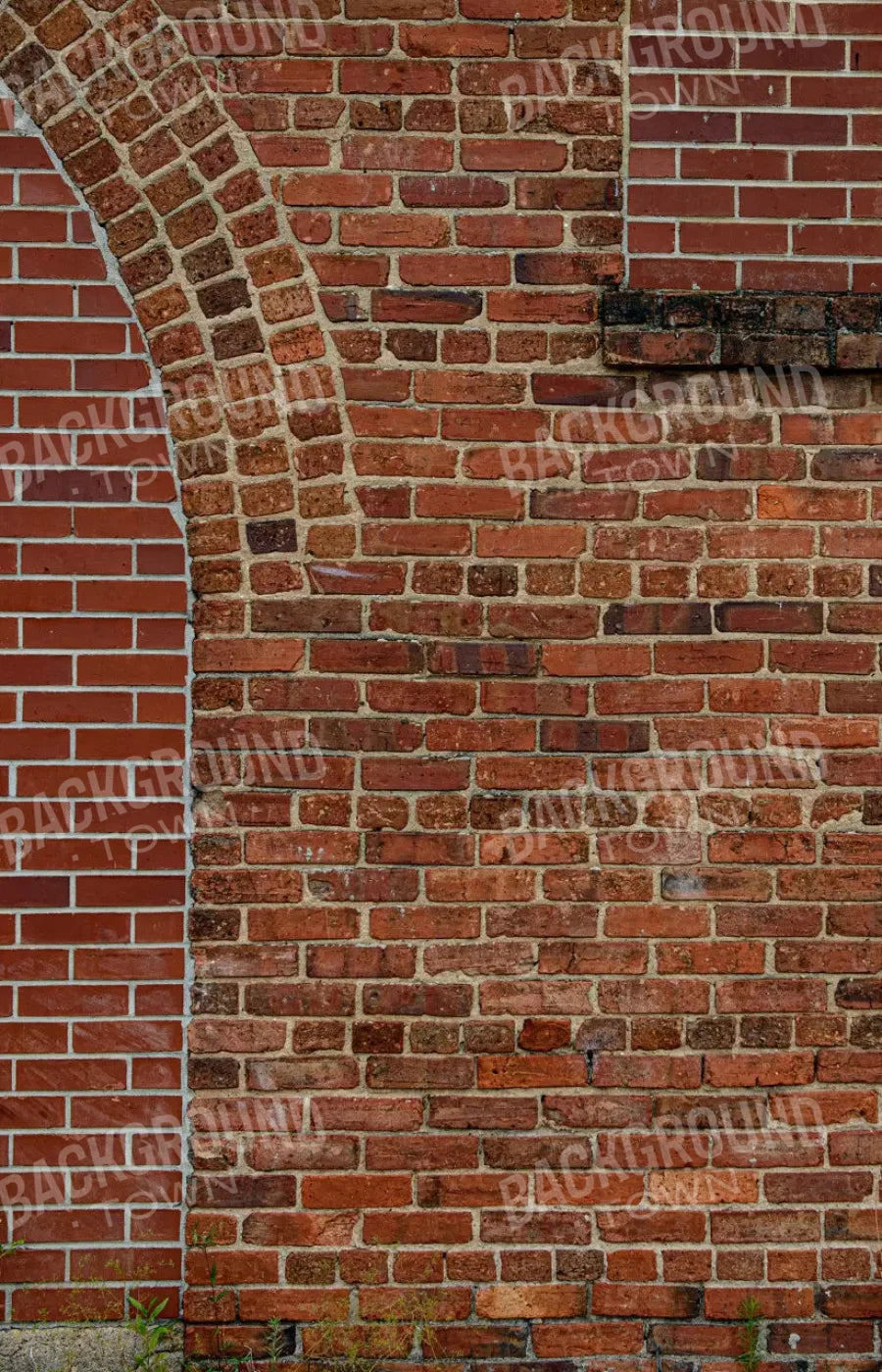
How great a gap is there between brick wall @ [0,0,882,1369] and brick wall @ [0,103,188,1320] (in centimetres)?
10

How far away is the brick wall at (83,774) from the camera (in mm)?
2592

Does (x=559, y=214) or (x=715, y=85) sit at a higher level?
(x=715, y=85)

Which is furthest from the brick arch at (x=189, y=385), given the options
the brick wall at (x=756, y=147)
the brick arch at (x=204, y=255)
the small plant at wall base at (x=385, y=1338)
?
the brick wall at (x=756, y=147)

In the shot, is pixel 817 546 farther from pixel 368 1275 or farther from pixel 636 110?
pixel 368 1275

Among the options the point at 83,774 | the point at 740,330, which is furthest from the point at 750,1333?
the point at 740,330

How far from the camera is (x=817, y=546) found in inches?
104

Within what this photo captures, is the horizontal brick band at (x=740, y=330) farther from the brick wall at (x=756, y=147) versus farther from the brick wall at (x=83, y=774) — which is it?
the brick wall at (x=83, y=774)

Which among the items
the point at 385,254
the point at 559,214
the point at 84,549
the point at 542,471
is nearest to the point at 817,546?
the point at 542,471

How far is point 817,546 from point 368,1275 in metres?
1.88

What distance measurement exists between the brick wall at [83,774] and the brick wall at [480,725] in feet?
0.31

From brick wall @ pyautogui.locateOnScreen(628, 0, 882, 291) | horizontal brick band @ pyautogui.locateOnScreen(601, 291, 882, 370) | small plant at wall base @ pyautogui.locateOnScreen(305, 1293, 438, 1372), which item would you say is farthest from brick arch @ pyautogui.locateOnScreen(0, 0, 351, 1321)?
brick wall @ pyautogui.locateOnScreen(628, 0, 882, 291)

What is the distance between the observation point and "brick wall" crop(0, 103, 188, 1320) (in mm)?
2592

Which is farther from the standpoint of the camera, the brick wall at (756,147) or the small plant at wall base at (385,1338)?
the brick wall at (756,147)

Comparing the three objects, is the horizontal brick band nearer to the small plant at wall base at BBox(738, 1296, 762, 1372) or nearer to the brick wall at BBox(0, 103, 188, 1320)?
the brick wall at BBox(0, 103, 188, 1320)
